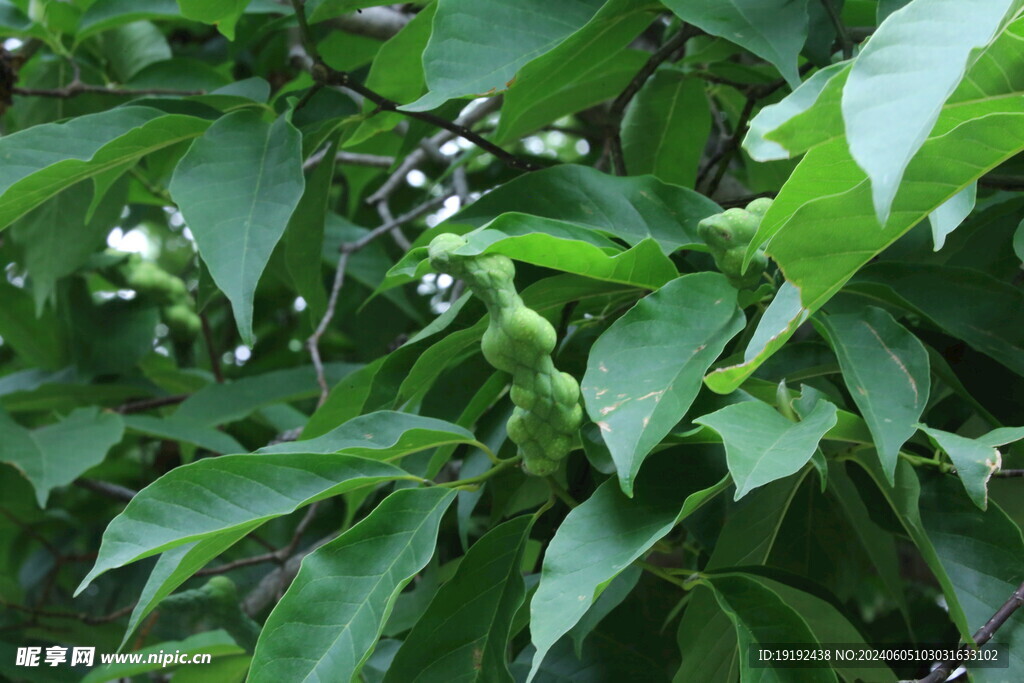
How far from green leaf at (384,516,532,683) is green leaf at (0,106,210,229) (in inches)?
20.7

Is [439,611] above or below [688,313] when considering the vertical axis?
below

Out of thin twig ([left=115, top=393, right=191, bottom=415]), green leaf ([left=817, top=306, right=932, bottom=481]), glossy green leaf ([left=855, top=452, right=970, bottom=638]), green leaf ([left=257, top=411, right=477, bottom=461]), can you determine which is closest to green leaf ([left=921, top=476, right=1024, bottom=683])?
glossy green leaf ([left=855, top=452, right=970, bottom=638])

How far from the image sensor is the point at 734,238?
68 centimetres

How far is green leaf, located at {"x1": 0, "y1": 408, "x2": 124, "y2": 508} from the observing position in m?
1.17

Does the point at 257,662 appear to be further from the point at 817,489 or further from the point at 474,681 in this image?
the point at 817,489

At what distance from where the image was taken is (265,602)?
1410mm

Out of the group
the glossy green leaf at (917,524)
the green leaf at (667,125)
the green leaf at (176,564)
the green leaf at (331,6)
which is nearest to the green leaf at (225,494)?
the green leaf at (176,564)

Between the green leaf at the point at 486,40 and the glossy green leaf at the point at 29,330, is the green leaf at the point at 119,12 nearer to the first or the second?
the glossy green leaf at the point at 29,330

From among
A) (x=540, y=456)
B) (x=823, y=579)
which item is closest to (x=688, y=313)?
(x=540, y=456)

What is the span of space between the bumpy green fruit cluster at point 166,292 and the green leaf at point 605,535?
1.34 m

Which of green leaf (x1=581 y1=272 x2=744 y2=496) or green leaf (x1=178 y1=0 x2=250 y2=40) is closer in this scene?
green leaf (x1=581 y1=272 x2=744 y2=496)

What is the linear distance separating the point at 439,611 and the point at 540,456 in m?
0.15

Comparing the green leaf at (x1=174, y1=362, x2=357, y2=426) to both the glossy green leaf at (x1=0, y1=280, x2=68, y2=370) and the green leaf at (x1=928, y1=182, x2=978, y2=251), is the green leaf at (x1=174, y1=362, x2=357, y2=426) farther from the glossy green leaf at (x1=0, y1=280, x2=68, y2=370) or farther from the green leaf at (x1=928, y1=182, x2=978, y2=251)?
the green leaf at (x1=928, y1=182, x2=978, y2=251)

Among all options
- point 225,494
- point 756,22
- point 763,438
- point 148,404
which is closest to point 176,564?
point 225,494
